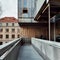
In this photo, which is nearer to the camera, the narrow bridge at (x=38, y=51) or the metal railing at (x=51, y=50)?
the narrow bridge at (x=38, y=51)

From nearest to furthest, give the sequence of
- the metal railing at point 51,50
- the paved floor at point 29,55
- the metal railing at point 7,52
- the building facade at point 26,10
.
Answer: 1. the metal railing at point 7,52
2. the metal railing at point 51,50
3. the paved floor at point 29,55
4. the building facade at point 26,10

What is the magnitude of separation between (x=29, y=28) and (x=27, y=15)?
244 centimetres

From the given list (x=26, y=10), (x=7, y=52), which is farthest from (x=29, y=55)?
(x=26, y=10)

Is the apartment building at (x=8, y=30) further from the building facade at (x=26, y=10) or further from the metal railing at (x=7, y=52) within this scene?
the metal railing at (x=7, y=52)

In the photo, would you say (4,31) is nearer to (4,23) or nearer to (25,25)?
(4,23)

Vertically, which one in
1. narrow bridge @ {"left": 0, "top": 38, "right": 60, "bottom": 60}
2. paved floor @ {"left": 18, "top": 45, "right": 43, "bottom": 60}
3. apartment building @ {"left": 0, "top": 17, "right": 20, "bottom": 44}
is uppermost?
apartment building @ {"left": 0, "top": 17, "right": 20, "bottom": 44}

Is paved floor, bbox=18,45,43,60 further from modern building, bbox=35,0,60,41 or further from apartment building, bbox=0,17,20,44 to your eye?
apartment building, bbox=0,17,20,44

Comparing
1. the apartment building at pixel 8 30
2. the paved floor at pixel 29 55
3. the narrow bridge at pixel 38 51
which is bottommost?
the paved floor at pixel 29 55

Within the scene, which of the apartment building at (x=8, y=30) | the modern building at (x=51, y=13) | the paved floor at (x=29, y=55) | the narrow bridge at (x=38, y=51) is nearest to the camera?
the narrow bridge at (x=38, y=51)

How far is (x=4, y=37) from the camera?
84875 millimetres

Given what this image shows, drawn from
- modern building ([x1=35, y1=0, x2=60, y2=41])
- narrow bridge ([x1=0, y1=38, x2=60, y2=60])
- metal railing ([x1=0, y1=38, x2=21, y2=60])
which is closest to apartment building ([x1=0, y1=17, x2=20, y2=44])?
modern building ([x1=35, y1=0, x2=60, y2=41])

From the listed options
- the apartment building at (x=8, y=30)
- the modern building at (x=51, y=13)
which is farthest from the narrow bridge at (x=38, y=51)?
the apartment building at (x=8, y=30)

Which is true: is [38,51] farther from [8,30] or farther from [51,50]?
[8,30]

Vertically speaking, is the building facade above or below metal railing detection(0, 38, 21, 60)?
above
